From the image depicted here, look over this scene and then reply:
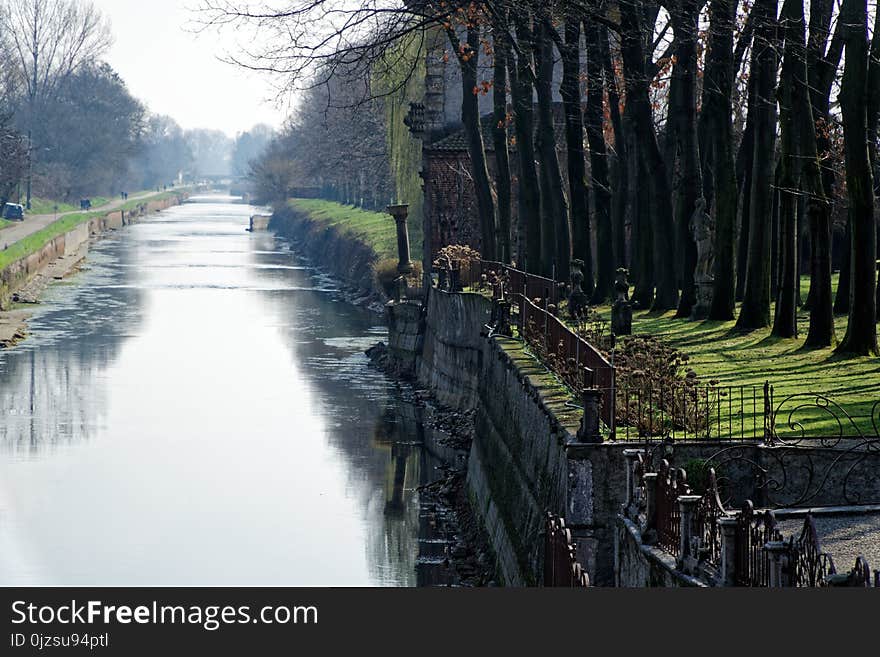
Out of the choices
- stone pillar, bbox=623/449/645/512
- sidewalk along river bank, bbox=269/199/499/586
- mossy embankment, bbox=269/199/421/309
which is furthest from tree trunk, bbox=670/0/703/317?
mossy embankment, bbox=269/199/421/309

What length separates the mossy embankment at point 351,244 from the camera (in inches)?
2477

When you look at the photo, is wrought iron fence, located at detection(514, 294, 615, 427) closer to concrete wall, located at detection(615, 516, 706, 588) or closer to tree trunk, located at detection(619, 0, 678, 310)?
concrete wall, located at detection(615, 516, 706, 588)

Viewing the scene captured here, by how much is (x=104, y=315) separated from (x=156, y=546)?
34.5 metres

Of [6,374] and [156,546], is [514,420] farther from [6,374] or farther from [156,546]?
[6,374]

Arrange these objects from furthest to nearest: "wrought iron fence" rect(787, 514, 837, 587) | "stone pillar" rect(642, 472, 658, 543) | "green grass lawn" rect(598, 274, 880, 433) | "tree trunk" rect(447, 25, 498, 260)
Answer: "tree trunk" rect(447, 25, 498, 260), "green grass lawn" rect(598, 274, 880, 433), "stone pillar" rect(642, 472, 658, 543), "wrought iron fence" rect(787, 514, 837, 587)

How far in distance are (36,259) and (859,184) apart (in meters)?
54.3

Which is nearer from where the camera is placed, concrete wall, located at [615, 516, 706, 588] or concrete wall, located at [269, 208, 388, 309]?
concrete wall, located at [615, 516, 706, 588]

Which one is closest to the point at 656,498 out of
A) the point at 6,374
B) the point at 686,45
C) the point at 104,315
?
the point at 686,45

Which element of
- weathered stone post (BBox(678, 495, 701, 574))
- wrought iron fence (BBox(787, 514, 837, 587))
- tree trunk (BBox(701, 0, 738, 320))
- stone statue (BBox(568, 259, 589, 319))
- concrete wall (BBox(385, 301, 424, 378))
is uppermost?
tree trunk (BBox(701, 0, 738, 320))

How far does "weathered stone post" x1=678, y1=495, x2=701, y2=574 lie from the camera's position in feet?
42.8

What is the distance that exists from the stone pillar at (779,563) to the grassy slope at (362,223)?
49268 millimetres

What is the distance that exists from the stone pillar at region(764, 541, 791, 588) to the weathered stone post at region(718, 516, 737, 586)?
905 mm

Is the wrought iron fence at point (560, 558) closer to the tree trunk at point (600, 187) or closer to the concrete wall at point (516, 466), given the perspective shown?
the concrete wall at point (516, 466)

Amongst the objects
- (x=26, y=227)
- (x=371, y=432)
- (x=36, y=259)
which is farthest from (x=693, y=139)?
(x=26, y=227)
